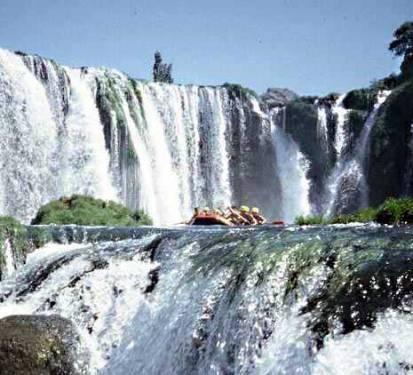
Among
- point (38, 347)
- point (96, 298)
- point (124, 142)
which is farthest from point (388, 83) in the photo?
point (38, 347)

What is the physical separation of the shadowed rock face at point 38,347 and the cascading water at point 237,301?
1.58ft

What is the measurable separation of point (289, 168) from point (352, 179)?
340 centimetres

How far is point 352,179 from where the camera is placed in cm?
3350

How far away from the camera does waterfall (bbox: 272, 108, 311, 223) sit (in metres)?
34.8

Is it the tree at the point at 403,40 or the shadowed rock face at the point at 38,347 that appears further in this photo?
the tree at the point at 403,40

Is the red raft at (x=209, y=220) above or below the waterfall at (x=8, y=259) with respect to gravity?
above

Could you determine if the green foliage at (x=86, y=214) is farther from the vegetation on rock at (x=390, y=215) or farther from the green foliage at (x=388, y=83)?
the green foliage at (x=388, y=83)

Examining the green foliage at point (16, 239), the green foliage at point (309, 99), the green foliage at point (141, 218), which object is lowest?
the green foliage at point (16, 239)

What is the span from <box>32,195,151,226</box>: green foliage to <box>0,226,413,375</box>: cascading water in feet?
26.4

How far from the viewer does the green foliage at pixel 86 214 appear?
2125cm

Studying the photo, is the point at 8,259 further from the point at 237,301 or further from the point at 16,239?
the point at 237,301

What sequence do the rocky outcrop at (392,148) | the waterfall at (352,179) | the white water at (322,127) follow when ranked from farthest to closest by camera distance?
1. the white water at (322,127)
2. the waterfall at (352,179)
3. the rocky outcrop at (392,148)

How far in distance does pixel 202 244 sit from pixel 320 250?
2.48 metres

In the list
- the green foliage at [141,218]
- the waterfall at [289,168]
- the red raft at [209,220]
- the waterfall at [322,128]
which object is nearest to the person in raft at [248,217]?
the red raft at [209,220]
